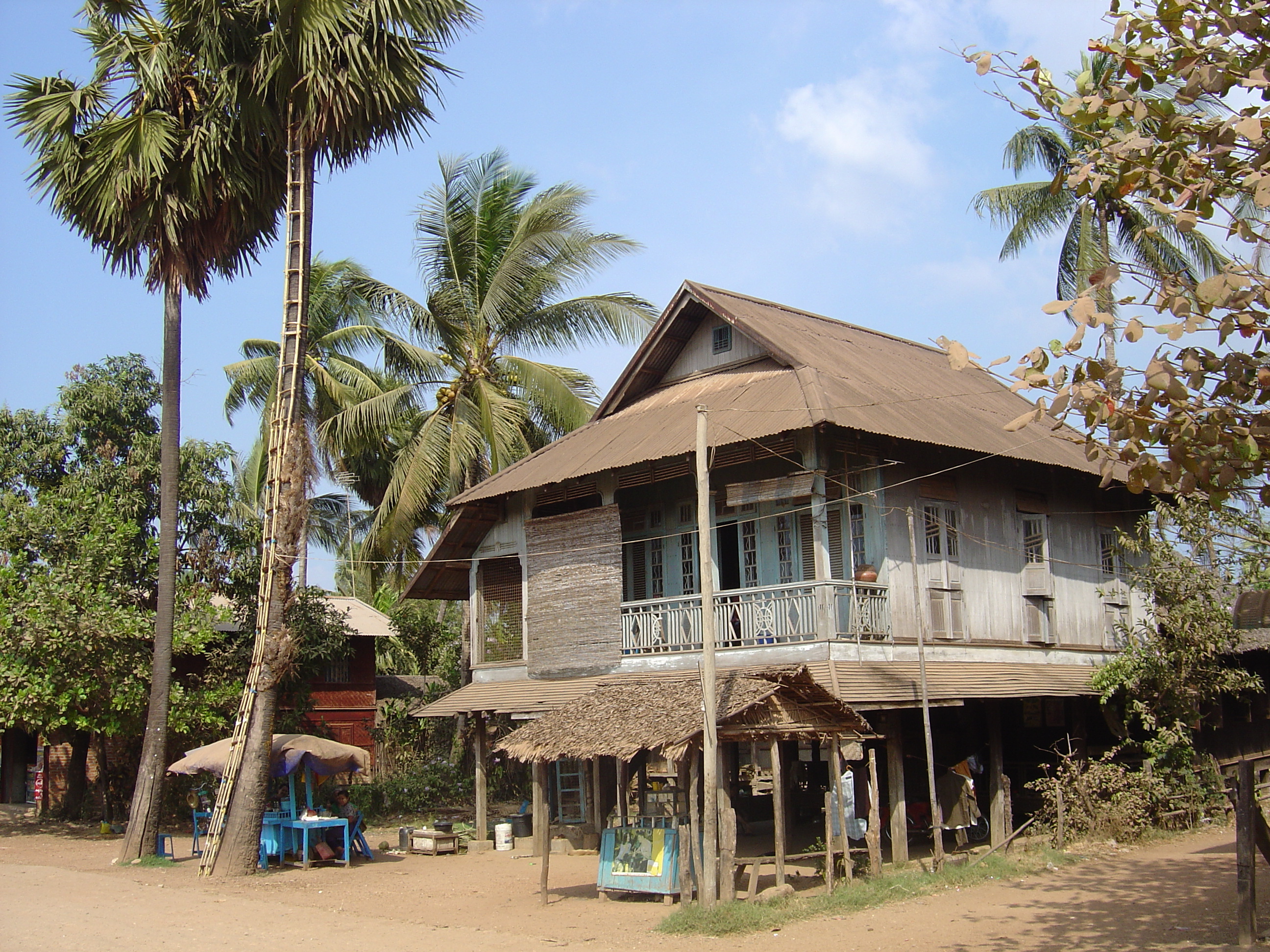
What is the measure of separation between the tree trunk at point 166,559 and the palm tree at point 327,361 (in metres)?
6.46

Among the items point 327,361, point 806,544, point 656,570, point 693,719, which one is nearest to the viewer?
point 693,719

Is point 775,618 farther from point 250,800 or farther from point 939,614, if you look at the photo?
point 250,800

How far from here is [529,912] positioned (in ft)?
43.1

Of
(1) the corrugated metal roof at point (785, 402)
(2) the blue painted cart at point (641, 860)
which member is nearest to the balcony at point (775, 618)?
(1) the corrugated metal roof at point (785, 402)

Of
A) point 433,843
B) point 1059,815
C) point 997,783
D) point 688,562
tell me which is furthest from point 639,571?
point 1059,815

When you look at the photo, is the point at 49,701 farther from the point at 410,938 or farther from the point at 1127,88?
the point at 1127,88

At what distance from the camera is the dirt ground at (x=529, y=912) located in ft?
35.1

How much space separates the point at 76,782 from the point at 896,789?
17.8 m

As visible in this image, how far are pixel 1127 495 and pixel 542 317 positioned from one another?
11.3 meters

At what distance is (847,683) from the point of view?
43.9 feet

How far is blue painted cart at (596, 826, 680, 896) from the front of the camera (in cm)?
1268

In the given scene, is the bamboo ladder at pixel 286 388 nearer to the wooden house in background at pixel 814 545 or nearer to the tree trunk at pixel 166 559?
the tree trunk at pixel 166 559

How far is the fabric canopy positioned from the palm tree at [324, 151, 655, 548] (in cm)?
584

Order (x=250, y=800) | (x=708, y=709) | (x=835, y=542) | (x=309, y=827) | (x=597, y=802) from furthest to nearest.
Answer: (x=597, y=802) < (x=309, y=827) < (x=250, y=800) < (x=835, y=542) < (x=708, y=709)
